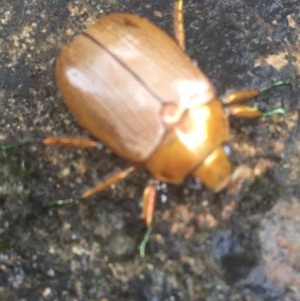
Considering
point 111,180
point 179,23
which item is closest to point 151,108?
point 111,180

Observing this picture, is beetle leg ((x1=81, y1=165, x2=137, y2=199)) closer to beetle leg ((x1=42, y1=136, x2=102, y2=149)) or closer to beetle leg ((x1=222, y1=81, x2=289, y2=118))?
beetle leg ((x1=42, y1=136, x2=102, y2=149))

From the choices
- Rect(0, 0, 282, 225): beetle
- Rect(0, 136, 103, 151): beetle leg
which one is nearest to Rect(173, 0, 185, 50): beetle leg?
Rect(0, 0, 282, 225): beetle

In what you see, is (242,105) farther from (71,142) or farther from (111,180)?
(71,142)

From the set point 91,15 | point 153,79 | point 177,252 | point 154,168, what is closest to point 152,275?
point 177,252

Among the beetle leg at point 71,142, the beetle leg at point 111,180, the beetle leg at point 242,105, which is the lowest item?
the beetle leg at point 111,180

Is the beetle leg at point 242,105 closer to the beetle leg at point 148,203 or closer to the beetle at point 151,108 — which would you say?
the beetle at point 151,108

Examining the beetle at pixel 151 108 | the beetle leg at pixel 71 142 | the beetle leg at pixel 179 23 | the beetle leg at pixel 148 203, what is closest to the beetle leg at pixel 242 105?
the beetle at pixel 151 108
